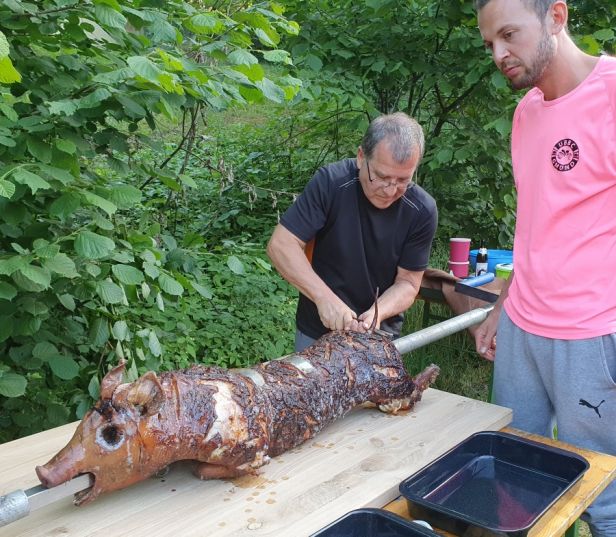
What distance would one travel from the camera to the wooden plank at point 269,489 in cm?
164

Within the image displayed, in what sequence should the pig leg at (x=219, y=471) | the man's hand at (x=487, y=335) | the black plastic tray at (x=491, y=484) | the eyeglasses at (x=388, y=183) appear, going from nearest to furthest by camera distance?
the black plastic tray at (x=491, y=484) → the pig leg at (x=219, y=471) → the man's hand at (x=487, y=335) → the eyeglasses at (x=388, y=183)

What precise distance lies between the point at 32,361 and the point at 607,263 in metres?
2.45

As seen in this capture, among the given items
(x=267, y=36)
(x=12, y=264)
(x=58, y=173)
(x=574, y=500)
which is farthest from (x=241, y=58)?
(x=574, y=500)

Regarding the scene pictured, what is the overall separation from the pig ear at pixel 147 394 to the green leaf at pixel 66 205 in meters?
0.91

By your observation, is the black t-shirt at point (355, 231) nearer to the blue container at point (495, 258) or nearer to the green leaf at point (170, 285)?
the green leaf at point (170, 285)

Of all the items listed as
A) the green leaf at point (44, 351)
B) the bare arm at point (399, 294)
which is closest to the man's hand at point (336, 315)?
the bare arm at point (399, 294)

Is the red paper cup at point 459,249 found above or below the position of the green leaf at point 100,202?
below

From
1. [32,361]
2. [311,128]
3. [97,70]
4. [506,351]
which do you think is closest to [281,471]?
[506,351]

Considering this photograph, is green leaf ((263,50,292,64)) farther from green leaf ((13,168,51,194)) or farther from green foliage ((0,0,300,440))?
green leaf ((13,168,51,194))

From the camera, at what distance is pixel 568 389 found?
2.26 m

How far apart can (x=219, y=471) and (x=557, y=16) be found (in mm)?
1860

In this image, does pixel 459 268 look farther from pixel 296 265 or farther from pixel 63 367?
pixel 63 367

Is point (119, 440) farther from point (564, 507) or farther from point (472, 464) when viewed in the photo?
point (564, 507)

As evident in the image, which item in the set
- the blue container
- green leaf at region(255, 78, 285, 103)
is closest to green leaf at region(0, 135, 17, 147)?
green leaf at region(255, 78, 285, 103)
